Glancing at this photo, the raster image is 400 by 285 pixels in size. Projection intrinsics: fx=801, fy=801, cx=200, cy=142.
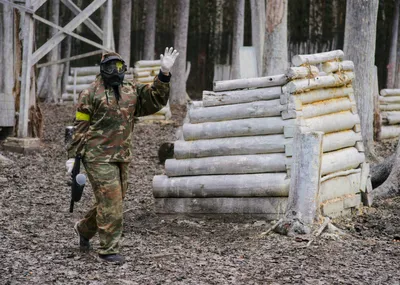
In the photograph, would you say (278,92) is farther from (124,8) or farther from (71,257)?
(124,8)

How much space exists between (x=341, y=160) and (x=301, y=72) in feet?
3.77

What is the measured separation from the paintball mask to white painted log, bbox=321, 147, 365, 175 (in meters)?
2.68

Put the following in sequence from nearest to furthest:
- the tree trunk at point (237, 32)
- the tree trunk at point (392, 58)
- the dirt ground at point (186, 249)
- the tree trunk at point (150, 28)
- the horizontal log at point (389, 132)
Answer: the dirt ground at point (186, 249)
the horizontal log at point (389, 132)
the tree trunk at point (150, 28)
the tree trunk at point (237, 32)
the tree trunk at point (392, 58)

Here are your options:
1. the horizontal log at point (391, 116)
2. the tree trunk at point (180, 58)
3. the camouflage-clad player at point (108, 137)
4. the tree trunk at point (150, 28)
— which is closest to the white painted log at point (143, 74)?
the tree trunk at point (180, 58)

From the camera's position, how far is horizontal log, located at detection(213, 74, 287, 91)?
27.5ft

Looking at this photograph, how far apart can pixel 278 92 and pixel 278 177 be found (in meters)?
0.92

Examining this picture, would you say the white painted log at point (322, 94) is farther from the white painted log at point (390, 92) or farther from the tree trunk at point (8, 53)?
the white painted log at point (390, 92)

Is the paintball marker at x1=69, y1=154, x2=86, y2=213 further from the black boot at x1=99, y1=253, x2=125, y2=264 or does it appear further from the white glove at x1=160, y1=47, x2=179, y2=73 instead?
the white glove at x1=160, y1=47, x2=179, y2=73

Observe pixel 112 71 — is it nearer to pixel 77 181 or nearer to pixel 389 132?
pixel 77 181

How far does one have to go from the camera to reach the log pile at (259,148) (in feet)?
26.9

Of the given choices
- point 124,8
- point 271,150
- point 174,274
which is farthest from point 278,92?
point 124,8

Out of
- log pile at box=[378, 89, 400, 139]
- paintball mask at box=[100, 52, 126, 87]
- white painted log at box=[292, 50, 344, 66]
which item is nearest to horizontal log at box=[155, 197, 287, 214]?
white painted log at box=[292, 50, 344, 66]

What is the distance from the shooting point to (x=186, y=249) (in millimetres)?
7230

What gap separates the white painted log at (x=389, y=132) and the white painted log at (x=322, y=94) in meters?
6.72
